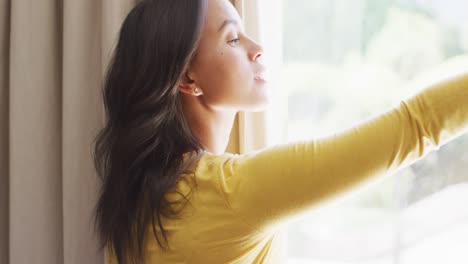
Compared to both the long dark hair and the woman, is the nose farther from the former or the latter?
the long dark hair

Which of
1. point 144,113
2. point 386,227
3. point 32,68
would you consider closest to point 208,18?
point 144,113

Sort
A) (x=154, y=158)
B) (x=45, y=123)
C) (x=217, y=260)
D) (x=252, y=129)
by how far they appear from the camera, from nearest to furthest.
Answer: (x=217, y=260) → (x=154, y=158) → (x=252, y=129) → (x=45, y=123)

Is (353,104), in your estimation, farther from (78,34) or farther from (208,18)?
(78,34)

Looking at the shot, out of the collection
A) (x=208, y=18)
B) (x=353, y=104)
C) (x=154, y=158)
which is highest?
(x=208, y=18)

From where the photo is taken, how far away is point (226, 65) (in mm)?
981

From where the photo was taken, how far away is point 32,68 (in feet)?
4.25

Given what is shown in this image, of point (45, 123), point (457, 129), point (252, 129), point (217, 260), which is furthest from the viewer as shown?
point (45, 123)

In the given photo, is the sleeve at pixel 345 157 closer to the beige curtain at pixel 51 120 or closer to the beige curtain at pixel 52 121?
the beige curtain at pixel 52 121

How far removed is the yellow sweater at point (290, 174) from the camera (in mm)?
724

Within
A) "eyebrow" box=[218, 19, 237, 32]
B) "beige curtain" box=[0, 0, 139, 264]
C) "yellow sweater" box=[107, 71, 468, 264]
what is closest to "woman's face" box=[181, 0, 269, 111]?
"eyebrow" box=[218, 19, 237, 32]

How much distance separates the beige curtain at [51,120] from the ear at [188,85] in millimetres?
293

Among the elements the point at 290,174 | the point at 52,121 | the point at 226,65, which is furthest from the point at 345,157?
the point at 52,121

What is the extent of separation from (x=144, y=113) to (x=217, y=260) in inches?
12.6

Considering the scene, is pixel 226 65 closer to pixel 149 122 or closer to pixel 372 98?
pixel 149 122
